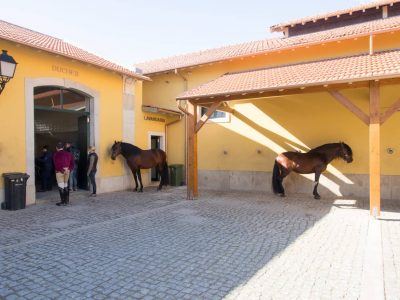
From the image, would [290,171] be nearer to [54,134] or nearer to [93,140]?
[93,140]

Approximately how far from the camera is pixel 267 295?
3537mm

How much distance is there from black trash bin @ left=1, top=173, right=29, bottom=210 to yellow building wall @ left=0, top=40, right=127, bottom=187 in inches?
14.6

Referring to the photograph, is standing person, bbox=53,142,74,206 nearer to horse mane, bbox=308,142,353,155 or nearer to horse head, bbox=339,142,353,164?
horse mane, bbox=308,142,353,155

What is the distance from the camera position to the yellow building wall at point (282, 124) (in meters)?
10.1

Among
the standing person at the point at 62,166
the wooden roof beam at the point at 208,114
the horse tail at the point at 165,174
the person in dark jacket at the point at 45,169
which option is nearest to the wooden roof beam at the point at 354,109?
the wooden roof beam at the point at 208,114

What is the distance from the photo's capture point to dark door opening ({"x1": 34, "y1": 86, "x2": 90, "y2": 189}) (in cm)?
962

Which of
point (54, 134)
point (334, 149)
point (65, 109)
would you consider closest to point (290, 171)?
point (334, 149)

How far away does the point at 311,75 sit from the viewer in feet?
27.5

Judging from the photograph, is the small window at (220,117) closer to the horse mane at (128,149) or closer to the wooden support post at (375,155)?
the horse mane at (128,149)

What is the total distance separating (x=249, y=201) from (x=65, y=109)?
6556 mm

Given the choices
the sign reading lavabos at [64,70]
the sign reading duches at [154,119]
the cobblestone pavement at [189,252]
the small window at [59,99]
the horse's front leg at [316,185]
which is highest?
the sign reading lavabos at [64,70]

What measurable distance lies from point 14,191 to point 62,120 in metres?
6.81

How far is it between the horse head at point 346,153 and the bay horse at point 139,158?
6.39m

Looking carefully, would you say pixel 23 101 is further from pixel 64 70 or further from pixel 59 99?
pixel 64 70
